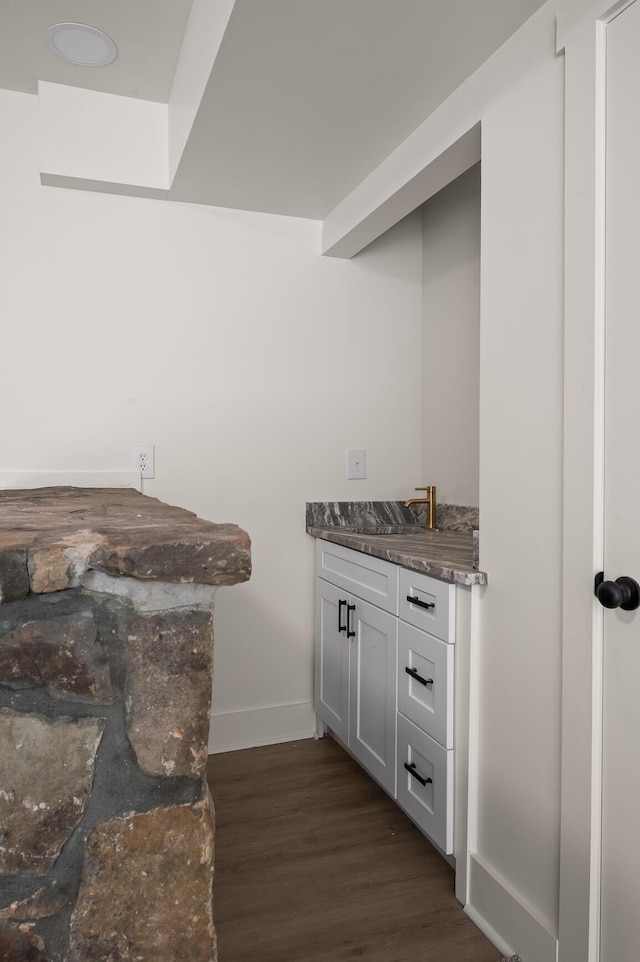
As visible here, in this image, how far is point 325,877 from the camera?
1.84m

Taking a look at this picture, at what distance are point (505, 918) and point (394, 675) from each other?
674 millimetres

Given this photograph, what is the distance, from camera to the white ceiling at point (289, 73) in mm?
1508

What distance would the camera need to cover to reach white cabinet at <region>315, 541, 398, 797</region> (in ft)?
6.79

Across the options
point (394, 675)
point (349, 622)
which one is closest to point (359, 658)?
point (349, 622)

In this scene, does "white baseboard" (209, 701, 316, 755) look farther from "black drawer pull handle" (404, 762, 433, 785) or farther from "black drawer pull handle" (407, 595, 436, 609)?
"black drawer pull handle" (407, 595, 436, 609)

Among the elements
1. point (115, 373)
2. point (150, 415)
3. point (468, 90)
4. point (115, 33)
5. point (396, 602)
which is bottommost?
point (396, 602)

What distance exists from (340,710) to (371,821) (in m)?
0.44

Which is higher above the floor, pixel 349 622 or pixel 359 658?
pixel 349 622

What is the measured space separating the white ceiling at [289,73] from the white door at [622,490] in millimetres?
409

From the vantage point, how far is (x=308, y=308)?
274 centimetres

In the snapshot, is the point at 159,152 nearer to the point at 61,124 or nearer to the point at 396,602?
the point at 61,124

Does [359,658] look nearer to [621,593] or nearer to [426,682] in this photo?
[426,682]

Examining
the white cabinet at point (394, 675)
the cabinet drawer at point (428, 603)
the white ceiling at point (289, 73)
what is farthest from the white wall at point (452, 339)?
the cabinet drawer at point (428, 603)

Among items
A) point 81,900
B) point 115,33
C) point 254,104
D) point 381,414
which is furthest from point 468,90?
point 81,900
